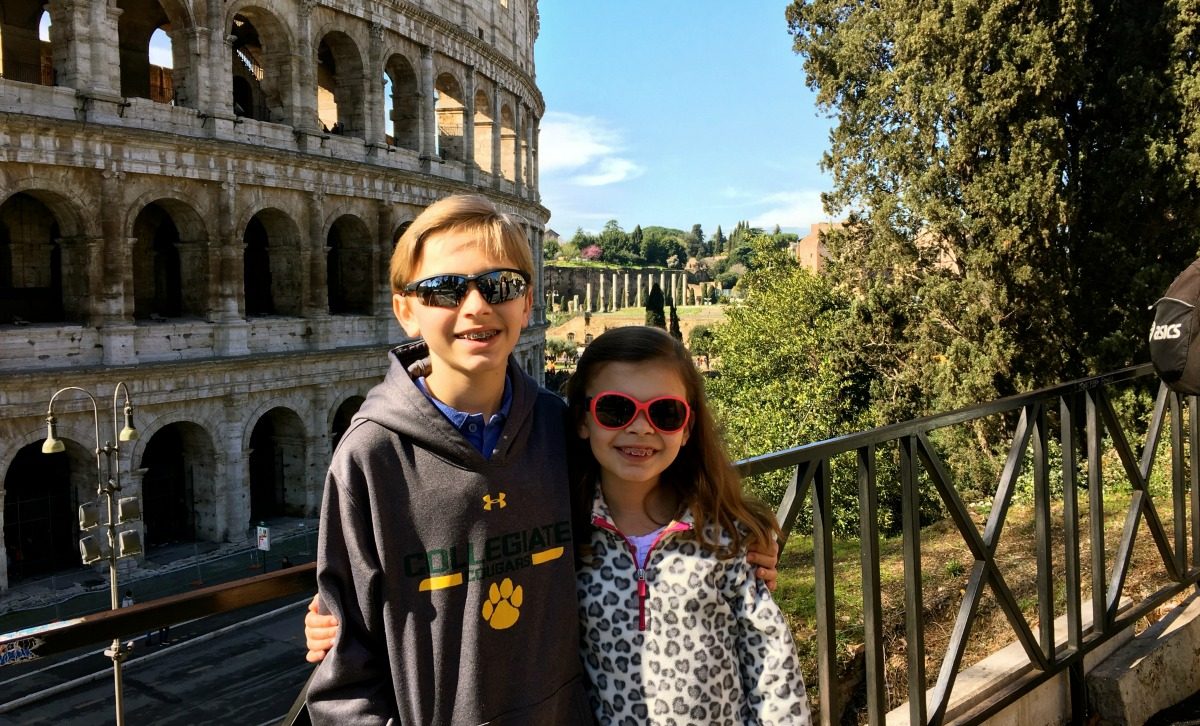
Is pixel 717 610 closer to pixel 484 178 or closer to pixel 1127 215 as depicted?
pixel 1127 215

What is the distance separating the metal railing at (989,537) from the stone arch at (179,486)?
18230mm

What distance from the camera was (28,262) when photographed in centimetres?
1792

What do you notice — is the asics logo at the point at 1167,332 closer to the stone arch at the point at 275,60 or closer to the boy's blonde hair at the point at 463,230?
the boy's blonde hair at the point at 463,230

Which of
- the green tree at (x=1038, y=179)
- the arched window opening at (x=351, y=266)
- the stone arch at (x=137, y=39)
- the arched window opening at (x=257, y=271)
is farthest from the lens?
the arched window opening at (x=351, y=266)

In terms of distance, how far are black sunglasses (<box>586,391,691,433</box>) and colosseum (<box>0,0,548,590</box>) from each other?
16.2 metres

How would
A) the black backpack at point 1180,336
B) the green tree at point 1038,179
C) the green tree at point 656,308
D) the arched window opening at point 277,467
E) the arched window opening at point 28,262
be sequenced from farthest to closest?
the green tree at point 656,308 → the arched window opening at point 277,467 → the arched window opening at point 28,262 → the green tree at point 1038,179 → the black backpack at point 1180,336

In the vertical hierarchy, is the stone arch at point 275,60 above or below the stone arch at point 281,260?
above

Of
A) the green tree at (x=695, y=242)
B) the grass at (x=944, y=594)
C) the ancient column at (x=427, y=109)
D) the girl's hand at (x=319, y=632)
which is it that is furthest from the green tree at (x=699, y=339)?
the green tree at (x=695, y=242)

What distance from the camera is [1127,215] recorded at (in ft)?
56.4

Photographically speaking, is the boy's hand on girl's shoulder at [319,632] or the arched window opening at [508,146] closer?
the boy's hand on girl's shoulder at [319,632]

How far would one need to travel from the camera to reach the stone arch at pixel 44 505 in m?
17.5

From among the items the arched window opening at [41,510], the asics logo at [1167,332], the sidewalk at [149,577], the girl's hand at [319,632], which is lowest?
the sidewalk at [149,577]

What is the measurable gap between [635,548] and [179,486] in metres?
20.5

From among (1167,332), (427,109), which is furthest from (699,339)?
(1167,332)
